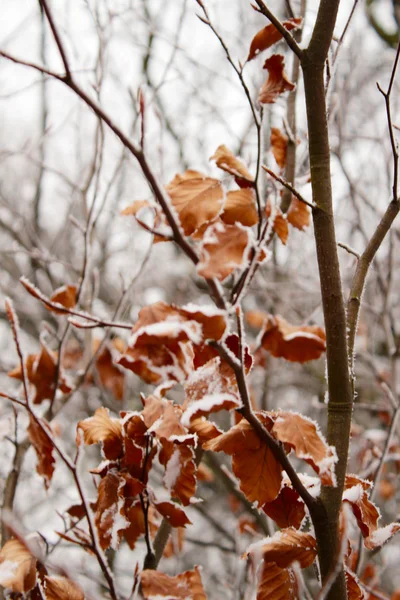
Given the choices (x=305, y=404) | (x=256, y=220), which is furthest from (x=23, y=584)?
(x=305, y=404)

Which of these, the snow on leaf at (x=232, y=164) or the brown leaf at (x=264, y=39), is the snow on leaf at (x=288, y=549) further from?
the brown leaf at (x=264, y=39)

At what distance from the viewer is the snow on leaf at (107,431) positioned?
0.91 m

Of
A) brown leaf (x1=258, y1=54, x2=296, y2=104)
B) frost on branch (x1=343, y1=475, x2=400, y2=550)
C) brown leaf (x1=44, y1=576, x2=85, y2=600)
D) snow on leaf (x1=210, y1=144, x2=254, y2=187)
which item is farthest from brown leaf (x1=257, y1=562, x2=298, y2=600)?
brown leaf (x1=258, y1=54, x2=296, y2=104)

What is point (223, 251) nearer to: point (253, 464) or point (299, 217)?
point (253, 464)

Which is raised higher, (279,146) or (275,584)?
(279,146)

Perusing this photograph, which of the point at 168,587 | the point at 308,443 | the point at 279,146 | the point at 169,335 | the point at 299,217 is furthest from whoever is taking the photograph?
the point at 279,146

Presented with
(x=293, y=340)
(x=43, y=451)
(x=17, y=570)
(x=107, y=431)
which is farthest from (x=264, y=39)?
(x=17, y=570)

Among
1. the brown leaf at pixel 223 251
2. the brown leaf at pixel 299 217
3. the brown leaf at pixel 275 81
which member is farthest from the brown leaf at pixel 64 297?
the brown leaf at pixel 223 251

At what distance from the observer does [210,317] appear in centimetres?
60

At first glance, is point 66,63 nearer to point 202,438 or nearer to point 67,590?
point 202,438

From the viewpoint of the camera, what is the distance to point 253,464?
0.75m

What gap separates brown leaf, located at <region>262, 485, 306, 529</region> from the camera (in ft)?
2.73

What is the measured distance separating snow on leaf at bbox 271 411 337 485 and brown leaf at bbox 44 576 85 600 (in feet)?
1.36

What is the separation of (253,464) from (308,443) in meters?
0.09
